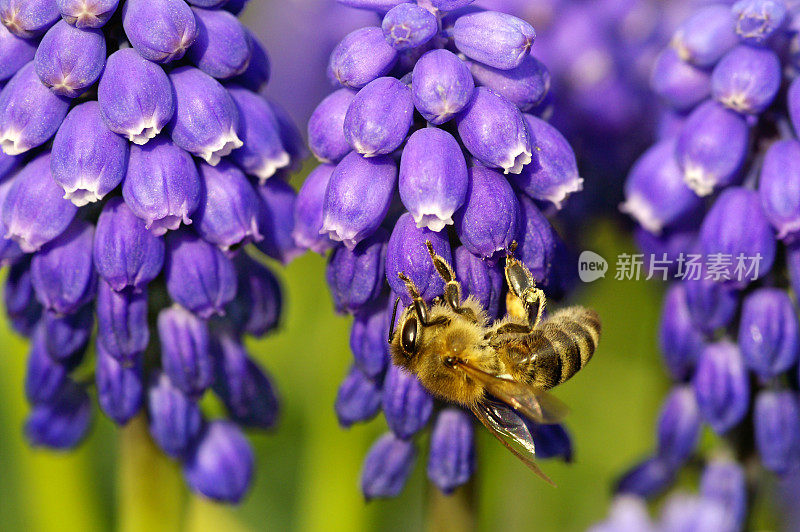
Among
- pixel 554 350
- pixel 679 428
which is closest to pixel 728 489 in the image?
pixel 679 428

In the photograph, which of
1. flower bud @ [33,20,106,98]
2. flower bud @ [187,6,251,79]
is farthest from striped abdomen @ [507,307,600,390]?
flower bud @ [33,20,106,98]

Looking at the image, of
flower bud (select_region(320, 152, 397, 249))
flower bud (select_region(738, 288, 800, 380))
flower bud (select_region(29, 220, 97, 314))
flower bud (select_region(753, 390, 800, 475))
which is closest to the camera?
flower bud (select_region(320, 152, 397, 249))

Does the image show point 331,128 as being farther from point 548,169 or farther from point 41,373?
point 41,373

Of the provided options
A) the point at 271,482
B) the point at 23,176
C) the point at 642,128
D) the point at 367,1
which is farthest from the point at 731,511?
the point at 23,176

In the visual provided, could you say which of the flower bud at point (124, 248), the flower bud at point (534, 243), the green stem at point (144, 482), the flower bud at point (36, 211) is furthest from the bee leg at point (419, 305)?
the green stem at point (144, 482)

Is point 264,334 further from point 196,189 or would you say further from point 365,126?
point 365,126

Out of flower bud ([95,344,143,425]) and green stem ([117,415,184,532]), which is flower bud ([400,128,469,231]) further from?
green stem ([117,415,184,532])
